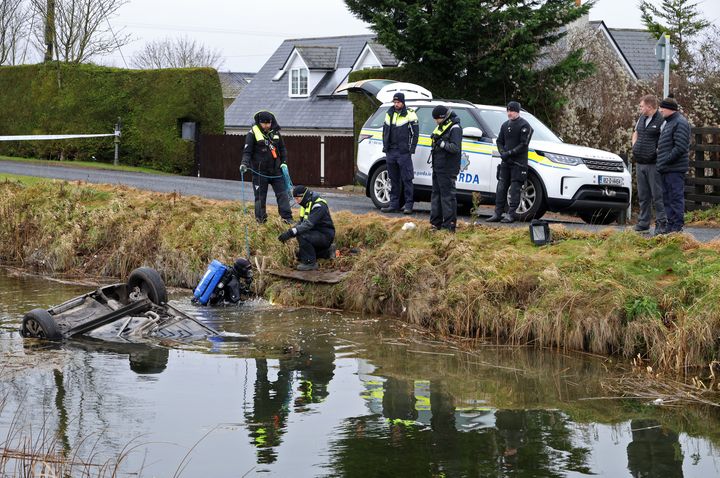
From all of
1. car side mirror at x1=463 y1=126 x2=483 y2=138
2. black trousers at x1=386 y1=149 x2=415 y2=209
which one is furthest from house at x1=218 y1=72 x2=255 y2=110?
car side mirror at x1=463 y1=126 x2=483 y2=138

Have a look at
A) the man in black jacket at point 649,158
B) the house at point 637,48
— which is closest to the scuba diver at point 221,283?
the man in black jacket at point 649,158

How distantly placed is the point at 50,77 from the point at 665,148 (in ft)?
88.3

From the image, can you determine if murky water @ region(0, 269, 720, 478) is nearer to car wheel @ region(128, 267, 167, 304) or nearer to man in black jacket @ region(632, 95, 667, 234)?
car wheel @ region(128, 267, 167, 304)

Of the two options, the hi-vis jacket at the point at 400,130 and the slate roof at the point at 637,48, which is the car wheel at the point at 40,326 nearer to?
the hi-vis jacket at the point at 400,130

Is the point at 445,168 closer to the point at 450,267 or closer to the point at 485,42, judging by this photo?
the point at 450,267

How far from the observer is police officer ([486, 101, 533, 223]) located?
16422mm

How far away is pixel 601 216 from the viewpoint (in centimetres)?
1806

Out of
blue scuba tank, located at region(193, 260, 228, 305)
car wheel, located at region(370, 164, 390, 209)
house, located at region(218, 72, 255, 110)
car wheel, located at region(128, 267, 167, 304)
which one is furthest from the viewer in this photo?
house, located at region(218, 72, 255, 110)

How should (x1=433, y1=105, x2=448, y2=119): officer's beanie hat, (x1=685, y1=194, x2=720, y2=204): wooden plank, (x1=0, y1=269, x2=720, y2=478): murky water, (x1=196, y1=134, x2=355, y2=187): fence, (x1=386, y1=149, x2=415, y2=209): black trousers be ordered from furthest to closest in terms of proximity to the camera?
(x1=196, y1=134, x2=355, y2=187): fence → (x1=685, y1=194, x2=720, y2=204): wooden plank → (x1=386, y1=149, x2=415, y2=209): black trousers → (x1=433, y1=105, x2=448, y2=119): officer's beanie hat → (x1=0, y1=269, x2=720, y2=478): murky water

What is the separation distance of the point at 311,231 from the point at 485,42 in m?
10.9

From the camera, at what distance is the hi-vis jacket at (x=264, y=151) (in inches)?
640

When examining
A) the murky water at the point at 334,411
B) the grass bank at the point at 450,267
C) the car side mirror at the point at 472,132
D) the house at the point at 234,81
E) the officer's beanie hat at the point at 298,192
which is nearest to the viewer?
the murky water at the point at 334,411

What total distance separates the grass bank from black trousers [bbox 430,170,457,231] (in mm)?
306

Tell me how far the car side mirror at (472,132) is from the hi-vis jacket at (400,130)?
0.84 m
